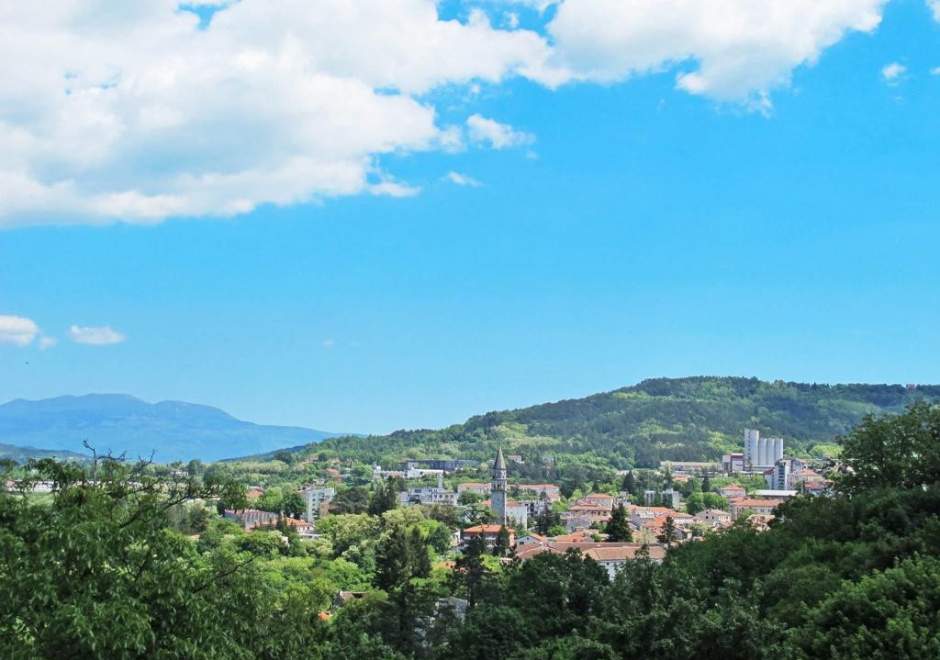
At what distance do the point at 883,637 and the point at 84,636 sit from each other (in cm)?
874

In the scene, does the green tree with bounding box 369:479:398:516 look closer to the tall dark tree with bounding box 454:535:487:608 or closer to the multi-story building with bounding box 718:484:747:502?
the tall dark tree with bounding box 454:535:487:608

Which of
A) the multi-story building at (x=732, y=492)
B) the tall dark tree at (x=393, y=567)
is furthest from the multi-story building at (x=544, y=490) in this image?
the tall dark tree at (x=393, y=567)

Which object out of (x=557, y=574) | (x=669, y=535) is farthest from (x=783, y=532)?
(x=669, y=535)

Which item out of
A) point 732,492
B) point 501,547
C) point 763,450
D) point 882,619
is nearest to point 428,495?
point 732,492

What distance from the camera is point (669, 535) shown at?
47.8m

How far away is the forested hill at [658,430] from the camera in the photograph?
164875 millimetres

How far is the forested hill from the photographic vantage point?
164875mm

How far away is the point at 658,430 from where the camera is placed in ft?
586

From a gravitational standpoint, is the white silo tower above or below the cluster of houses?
above

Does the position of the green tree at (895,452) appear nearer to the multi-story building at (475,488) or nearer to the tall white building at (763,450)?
the multi-story building at (475,488)

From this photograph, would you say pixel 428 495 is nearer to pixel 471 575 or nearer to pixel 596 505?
pixel 596 505

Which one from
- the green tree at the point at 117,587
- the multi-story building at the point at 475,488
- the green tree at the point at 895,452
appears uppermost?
the green tree at the point at 895,452

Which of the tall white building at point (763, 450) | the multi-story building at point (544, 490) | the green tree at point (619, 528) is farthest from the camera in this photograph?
the tall white building at point (763, 450)

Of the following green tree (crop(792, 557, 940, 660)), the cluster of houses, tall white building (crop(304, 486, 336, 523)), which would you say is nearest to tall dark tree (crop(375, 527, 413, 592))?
the cluster of houses
